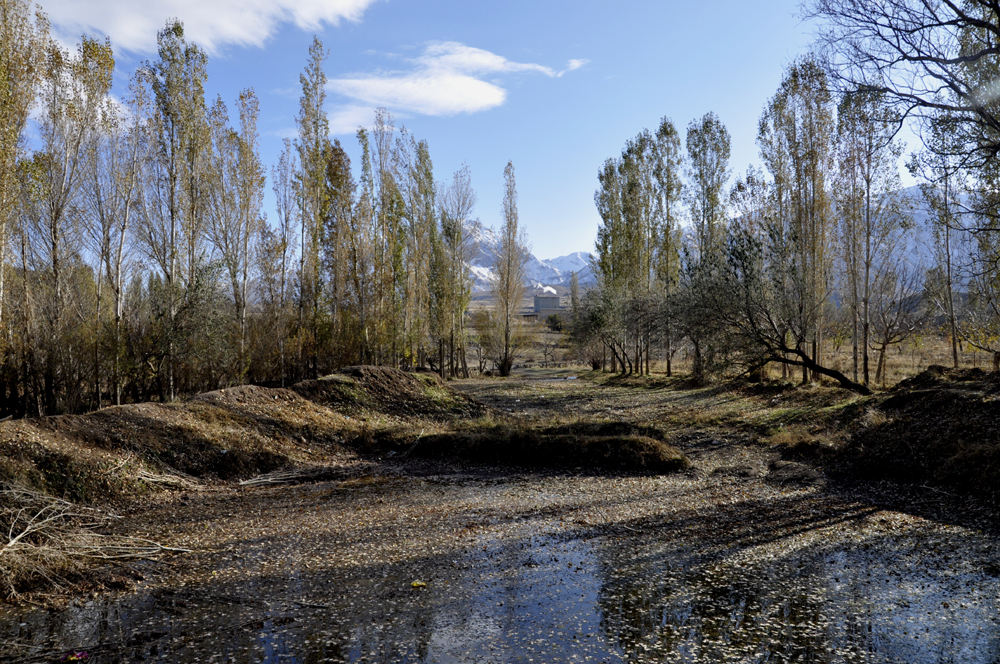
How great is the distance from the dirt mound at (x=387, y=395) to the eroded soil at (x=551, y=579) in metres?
6.20

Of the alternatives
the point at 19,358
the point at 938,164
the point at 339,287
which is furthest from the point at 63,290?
the point at 938,164

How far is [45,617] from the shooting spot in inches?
214

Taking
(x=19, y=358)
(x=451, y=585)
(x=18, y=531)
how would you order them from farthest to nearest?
(x=19, y=358)
(x=18, y=531)
(x=451, y=585)

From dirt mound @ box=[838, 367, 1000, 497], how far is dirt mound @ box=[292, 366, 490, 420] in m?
11.0

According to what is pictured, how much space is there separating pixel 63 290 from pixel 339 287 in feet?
36.1

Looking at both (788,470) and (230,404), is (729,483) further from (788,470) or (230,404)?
(230,404)

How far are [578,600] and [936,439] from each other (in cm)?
939

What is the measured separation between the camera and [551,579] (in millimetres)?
6328

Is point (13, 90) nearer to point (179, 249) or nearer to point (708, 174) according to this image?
point (179, 249)

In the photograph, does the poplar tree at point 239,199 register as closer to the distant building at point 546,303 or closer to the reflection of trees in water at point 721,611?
the reflection of trees in water at point 721,611

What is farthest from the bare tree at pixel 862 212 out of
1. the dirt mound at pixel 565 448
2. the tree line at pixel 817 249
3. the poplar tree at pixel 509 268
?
the poplar tree at pixel 509 268

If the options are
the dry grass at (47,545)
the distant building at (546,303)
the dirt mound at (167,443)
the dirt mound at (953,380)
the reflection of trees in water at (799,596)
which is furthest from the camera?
the distant building at (546,303)

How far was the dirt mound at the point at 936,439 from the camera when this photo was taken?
973 centimetres

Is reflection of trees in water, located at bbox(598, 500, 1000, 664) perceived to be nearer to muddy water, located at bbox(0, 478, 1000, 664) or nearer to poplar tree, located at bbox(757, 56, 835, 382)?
muddy water, located at bbox(0, 478, 1000, 664)
